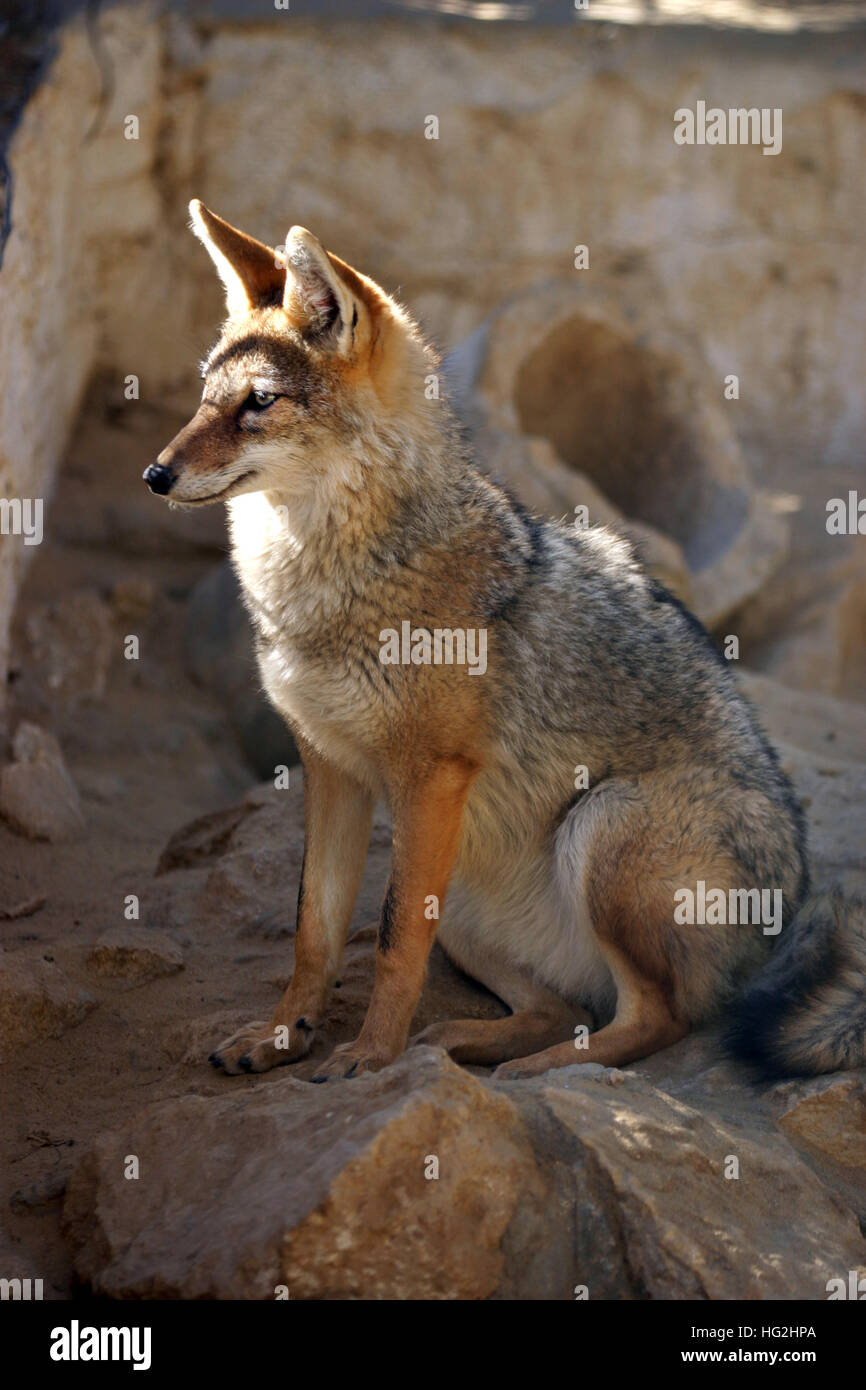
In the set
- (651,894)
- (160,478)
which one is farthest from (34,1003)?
(651,894)

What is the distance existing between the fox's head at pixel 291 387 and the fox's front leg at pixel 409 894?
1.13 m

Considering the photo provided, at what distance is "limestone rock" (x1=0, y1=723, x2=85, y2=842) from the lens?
646 centimetres

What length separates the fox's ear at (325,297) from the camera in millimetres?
4254

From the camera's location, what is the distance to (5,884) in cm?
605

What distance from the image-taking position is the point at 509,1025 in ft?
15.7

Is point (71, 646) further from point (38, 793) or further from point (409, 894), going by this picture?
point (409, 894)

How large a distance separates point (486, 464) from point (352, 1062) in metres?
3.37

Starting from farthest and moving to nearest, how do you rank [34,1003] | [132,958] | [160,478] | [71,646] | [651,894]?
[71,646]
[132,958]
[34,1003]
[651,894]
[160,478]

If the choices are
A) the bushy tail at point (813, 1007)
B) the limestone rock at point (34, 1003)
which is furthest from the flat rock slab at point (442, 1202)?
the limestone rock at point (34, 1003)

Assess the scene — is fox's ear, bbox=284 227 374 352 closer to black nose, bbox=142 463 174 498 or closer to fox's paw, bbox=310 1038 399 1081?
black nose, bbox=142 463 174 498

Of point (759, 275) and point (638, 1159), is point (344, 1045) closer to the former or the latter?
point (638, 1159)

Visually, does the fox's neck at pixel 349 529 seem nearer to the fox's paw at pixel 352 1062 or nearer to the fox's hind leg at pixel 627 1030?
the fox's paw at pixel 352 1062
